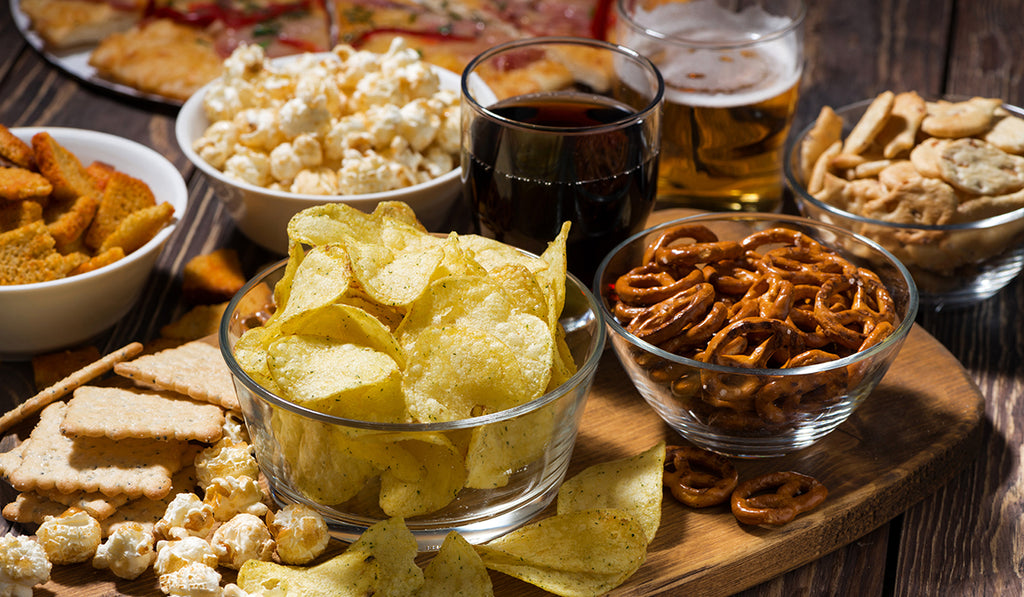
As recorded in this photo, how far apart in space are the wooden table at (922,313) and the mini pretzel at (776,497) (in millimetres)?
82

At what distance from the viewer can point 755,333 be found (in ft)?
4.11

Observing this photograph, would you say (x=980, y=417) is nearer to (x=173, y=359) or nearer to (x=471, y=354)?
(x=471, y=354)

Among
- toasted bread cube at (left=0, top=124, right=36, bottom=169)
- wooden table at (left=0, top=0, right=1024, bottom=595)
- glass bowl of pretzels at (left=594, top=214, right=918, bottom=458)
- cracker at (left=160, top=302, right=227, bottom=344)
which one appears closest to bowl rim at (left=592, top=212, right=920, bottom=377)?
glass bowl of pretzels at (left=594, top=214, right=918, bottom=458)

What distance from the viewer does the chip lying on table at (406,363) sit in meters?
1.10

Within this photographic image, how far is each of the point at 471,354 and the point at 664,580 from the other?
353 mm

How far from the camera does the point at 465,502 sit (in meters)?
1.18

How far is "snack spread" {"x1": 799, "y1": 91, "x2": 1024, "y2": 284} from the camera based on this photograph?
1.60 meters

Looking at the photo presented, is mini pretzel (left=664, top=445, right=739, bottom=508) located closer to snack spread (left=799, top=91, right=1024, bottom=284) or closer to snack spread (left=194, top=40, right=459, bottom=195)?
snack spread (left=799, top=91, right=1024, bottom=284)

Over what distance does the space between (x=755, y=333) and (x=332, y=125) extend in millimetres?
825

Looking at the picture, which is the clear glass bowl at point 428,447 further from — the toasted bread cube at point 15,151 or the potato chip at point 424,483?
the toasted bread cube at point 15,151

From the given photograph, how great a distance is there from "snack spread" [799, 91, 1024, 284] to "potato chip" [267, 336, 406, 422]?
0.91 metres

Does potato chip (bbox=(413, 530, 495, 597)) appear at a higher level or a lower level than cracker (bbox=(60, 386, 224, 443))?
lower

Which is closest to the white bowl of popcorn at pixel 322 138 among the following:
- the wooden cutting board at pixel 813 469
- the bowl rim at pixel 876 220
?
the wooden cutting board at pixel 813 469

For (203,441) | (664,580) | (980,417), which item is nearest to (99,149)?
(203,441)
